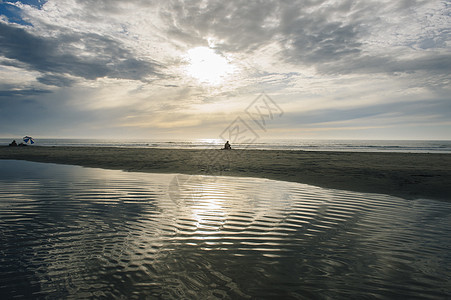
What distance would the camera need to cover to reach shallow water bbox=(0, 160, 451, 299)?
445 centimetres

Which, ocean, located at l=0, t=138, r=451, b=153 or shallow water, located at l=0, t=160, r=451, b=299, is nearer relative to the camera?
shallow water, located at l=0, t=160, r=451, b=299

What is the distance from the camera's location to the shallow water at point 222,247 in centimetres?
445

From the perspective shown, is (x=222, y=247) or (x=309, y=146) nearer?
(x=222, y=247)

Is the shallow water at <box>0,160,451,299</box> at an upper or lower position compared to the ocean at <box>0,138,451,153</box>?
lower

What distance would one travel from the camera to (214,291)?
4.33m

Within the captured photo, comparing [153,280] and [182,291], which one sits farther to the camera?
[153,280]

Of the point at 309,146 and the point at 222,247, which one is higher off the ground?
the point at 309,146

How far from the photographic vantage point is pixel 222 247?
6145 millimetres

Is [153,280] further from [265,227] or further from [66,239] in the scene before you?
[265,227]

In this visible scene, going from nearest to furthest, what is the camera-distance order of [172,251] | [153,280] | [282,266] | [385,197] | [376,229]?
[153,280], [282,266], [172,251], [376,229], [385,197]

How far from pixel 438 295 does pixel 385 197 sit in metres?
8.37

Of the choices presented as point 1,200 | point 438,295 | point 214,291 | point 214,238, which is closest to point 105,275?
point 214,291

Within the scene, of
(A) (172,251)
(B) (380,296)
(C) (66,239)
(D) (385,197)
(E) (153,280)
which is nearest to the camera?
(B) (380,296)

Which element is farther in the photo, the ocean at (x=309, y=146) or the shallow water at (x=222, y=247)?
the ocean at (x=309, y=146)
